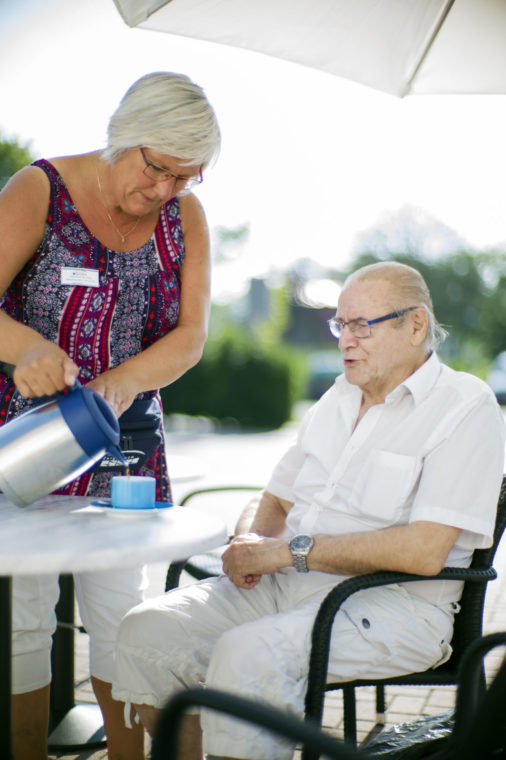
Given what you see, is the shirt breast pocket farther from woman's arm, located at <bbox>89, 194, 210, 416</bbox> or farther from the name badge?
the name badge

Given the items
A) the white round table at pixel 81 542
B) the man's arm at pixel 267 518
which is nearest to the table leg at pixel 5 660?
the white round table at pixel 81 542

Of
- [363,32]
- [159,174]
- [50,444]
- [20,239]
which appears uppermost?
[363,32]

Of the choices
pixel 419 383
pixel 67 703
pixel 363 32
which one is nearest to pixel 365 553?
pixel 419 383

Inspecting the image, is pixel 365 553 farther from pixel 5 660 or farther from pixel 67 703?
pixel 67 703

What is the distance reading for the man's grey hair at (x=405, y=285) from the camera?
8.37 ft

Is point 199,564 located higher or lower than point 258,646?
lower

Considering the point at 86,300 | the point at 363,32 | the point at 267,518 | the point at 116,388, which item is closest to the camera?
the point at 116,388

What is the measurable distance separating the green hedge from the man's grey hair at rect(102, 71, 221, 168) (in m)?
18.5

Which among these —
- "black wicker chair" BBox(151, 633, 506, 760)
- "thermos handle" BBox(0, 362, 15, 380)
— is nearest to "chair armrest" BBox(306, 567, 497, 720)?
"black wicker chair" BBox(151, 633, 506, 760)

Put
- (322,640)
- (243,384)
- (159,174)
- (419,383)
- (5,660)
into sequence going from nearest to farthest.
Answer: (5,660)
(322,640)
(159,174)
(419,383)
(243,384)

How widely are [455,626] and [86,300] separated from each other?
1.47m

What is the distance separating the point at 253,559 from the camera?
7.55ft

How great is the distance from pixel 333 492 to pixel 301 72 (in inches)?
69.5

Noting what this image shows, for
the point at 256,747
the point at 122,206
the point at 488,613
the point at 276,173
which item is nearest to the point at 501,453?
the point at 256,747
